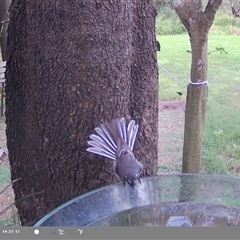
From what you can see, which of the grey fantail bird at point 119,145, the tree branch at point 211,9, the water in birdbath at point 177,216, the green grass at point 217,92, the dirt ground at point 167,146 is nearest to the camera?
the water in birdbath at point 177,216

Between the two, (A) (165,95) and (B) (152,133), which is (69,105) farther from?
(A) (165,95)

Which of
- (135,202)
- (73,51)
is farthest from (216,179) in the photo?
(73,51)

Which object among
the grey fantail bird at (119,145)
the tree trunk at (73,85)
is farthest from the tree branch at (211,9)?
the grey fantail bird at (119,145)

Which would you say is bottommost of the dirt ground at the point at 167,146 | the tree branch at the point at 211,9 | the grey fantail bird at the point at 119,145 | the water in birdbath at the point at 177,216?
the dirt ground at the point at 167,146

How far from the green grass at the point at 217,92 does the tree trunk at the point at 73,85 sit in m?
1.50

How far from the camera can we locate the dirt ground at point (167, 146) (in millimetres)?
3401

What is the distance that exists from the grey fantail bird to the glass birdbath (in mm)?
88

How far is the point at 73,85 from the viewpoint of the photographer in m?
1.63

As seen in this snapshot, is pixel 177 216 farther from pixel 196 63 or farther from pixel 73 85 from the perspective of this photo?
pixel 196 63

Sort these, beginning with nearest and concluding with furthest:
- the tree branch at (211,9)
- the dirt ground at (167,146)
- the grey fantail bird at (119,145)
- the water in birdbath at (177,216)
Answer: the water in birdbath at (177,216)
the grey fantail bird at (119,145)
the tree branch at (211,9)
the dirt ground at (167,146)

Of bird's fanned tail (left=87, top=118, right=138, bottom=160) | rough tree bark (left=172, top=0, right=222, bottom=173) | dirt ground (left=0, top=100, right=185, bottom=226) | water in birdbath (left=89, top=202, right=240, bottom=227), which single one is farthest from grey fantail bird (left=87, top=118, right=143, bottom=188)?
dirt ground (left=0, top=100, right=185, bottom=226)

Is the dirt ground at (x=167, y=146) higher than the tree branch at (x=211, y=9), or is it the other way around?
the tree branch at (x=211, y=9)

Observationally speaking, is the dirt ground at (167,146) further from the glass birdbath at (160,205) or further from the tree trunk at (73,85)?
the glass birdbath at (160,205)

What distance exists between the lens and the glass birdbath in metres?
1.35
